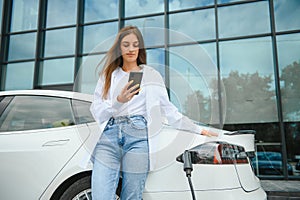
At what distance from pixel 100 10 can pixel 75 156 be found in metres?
6.21

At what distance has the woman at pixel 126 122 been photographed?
1.61m

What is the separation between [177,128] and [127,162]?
0.44m

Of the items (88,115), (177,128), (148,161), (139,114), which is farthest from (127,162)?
(88,115)

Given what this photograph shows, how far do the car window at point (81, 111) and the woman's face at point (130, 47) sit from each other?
2.10 feet

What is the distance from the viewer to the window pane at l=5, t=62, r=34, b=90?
7.63 m

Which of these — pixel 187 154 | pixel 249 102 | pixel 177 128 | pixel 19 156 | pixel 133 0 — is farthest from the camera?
pixel 133 0

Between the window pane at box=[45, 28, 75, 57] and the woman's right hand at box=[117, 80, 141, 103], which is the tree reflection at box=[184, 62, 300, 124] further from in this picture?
the woman's right hand at box=[117, 80, 141, 103]

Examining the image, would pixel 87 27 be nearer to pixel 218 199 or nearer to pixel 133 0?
pixel 133 0

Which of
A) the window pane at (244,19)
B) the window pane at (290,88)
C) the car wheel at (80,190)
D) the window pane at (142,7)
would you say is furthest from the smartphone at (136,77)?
the window pane at (142,7)

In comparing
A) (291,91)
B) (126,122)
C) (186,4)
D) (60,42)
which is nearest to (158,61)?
(126,122)

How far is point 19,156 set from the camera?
213cm

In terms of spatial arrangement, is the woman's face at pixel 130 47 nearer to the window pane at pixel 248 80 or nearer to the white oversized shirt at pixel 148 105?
the white oversized shirt at pixel 148 105

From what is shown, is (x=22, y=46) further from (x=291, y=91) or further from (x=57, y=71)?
(x=291, y=91)

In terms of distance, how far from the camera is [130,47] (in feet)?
5.89
